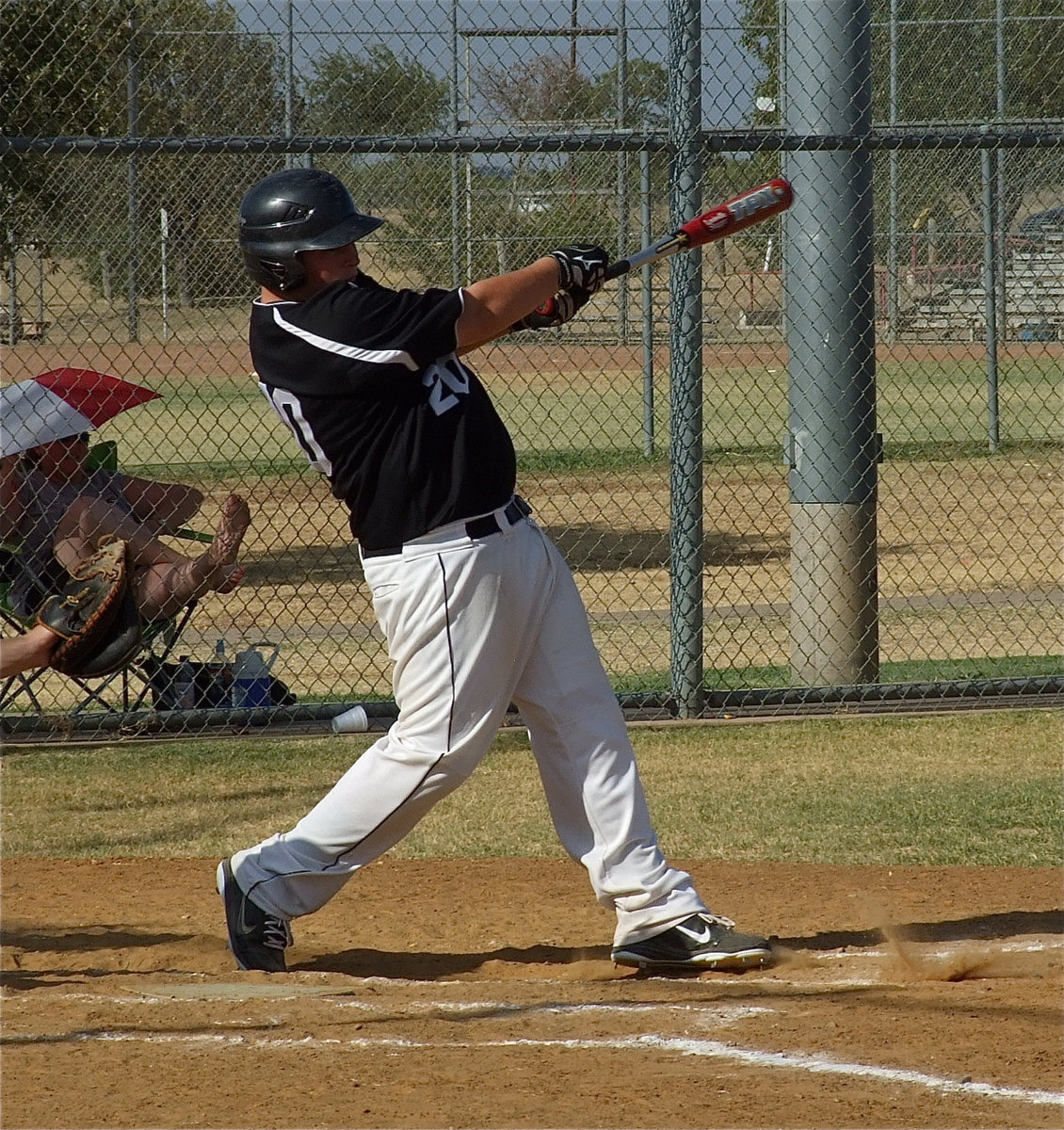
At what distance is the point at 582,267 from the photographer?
4039mm

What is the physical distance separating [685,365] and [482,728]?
9.36 ft

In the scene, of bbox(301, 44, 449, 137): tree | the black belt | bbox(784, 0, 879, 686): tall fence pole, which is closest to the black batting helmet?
the black belt

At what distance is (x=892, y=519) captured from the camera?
12.2 meters

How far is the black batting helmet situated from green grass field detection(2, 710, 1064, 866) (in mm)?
2168

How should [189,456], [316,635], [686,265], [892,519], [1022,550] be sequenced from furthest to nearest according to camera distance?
[189,456] → [892,519] → [1022,550] → [316,635] → [686,265]

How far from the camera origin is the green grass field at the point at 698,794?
529 cm

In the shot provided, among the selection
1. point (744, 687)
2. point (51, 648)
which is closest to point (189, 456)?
point (744, 687)

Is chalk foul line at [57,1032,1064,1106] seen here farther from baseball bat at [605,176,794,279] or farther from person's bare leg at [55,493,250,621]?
person's bare leg at [55,493,250,621]

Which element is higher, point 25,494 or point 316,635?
point 25,494

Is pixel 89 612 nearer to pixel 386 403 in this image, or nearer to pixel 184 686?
pixel 386 403

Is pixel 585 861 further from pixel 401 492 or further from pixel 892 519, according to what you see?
pixel 892 519

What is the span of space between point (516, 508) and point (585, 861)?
3.00 feet

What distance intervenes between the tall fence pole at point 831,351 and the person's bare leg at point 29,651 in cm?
396

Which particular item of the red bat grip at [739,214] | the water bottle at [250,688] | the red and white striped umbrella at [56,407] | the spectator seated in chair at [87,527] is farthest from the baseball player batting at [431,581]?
the red and white striped umbrella at [56,407]
